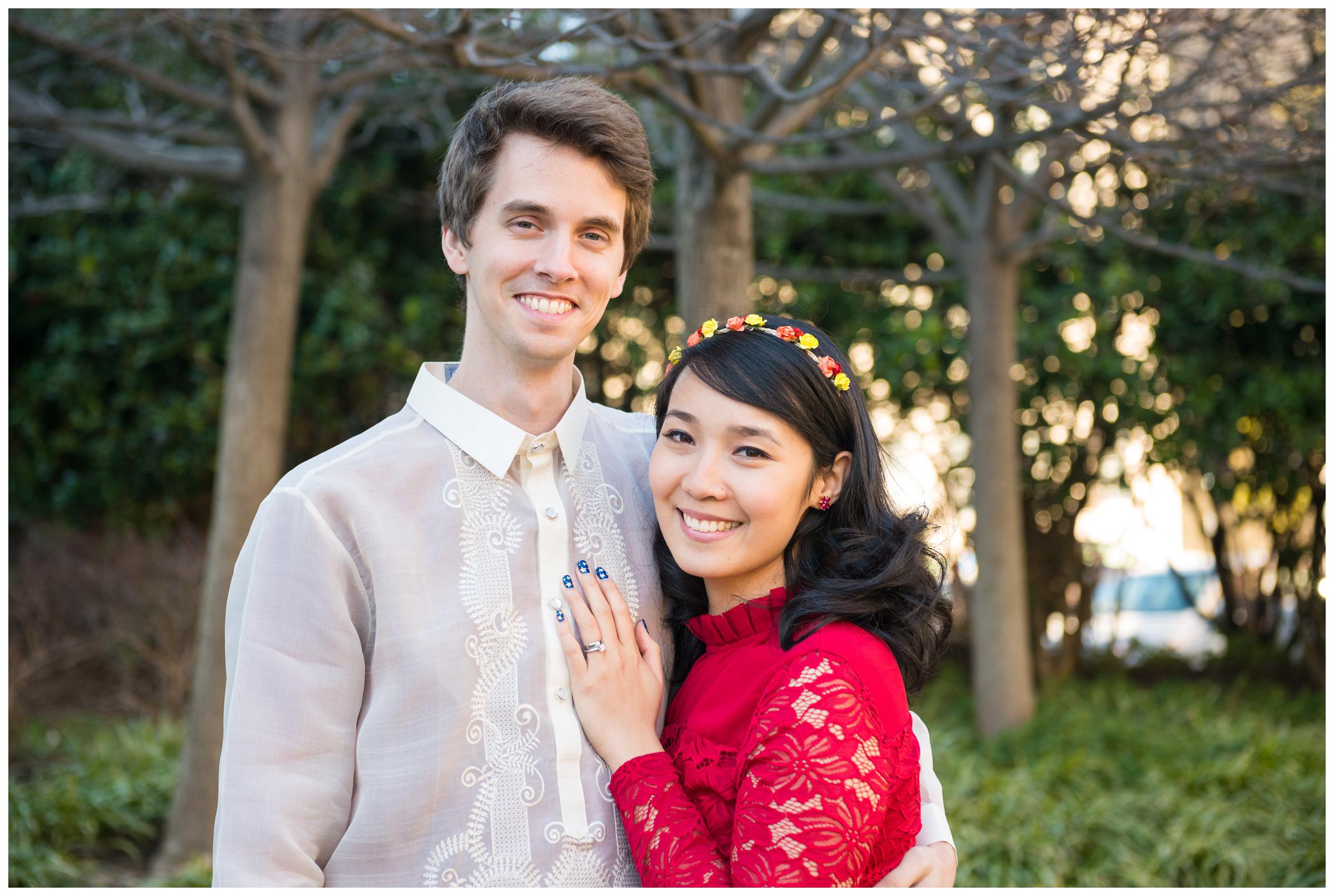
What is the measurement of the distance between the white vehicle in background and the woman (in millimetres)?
6104

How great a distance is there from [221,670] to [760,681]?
3.43 m

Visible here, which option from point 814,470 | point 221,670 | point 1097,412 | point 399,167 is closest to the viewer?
point 814,470

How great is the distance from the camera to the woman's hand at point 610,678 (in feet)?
6.07

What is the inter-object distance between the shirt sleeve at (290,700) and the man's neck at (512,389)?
388 millimetres

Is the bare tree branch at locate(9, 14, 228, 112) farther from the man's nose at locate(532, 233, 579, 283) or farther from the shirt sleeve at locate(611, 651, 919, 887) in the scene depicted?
the shirt sleeve at locate(611, 651, 919, 887)

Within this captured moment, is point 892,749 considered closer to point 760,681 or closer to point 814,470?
point 760,681

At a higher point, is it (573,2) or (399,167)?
(399,167)

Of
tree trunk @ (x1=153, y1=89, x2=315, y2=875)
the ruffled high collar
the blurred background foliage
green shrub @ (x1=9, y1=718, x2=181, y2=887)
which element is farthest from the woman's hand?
the blurred background foliage

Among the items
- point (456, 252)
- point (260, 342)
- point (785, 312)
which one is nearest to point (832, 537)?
point (456, 252)

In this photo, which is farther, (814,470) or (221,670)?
(221,670)

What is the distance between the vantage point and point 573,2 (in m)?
3.34

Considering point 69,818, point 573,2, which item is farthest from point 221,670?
point 573,2

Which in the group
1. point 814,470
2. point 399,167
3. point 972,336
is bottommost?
point 814,470

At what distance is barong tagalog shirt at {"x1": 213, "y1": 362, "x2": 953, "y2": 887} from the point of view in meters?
1.68
